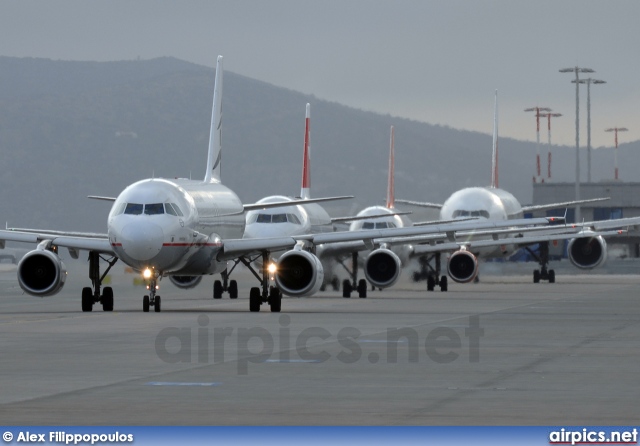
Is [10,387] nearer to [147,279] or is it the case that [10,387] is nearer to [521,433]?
[521,433]

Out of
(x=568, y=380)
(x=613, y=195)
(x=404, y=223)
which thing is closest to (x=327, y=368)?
(x=568, y=380)

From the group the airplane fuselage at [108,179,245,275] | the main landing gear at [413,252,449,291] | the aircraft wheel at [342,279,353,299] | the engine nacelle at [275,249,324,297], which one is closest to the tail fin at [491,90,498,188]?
the main landing gear at [413,252,449,291]

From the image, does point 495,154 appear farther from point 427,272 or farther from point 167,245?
point 167,245

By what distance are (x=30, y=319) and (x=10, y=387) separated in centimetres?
1602

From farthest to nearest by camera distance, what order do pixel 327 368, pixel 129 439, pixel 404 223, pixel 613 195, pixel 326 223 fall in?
pixel 613 195 < pixel 404 223 < pixel 326 223 < pixel 327 368 < pixel 129 439

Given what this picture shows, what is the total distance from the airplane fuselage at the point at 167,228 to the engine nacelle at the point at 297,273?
6.77 feet

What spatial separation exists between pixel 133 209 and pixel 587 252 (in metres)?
39.5

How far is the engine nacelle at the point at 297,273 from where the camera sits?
38.4 meters

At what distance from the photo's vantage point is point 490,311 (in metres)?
38.2

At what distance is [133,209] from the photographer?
36.6m

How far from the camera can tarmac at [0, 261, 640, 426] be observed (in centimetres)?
1503

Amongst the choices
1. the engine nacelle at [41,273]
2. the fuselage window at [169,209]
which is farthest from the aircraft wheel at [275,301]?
the engine nacelle at [41,273]

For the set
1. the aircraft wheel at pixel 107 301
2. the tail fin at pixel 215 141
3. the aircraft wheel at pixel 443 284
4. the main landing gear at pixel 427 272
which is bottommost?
the aircraft wheel at pixel 107 301

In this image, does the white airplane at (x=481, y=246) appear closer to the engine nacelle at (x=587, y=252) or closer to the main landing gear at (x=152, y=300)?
the engine nacelle at (x=587, y=252)
